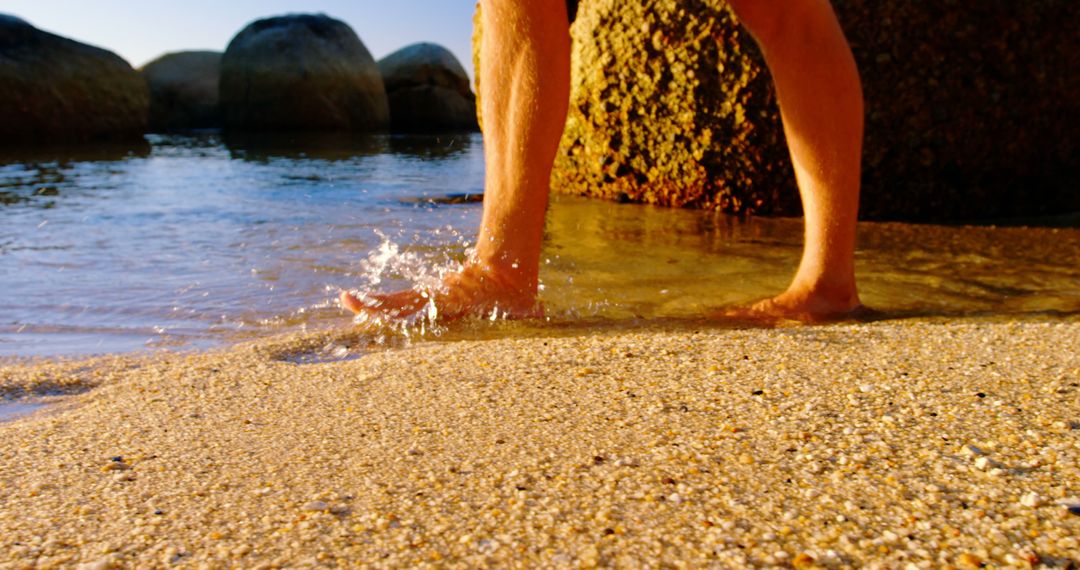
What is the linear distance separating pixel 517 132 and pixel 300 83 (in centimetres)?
1283

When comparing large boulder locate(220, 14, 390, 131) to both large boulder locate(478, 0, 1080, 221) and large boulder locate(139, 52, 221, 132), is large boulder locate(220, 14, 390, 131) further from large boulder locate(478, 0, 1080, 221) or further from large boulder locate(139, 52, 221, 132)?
large boulder locate(478, 0, 1080, 221)

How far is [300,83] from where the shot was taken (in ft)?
46.4

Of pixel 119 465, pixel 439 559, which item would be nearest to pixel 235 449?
Result: pixel 119 465

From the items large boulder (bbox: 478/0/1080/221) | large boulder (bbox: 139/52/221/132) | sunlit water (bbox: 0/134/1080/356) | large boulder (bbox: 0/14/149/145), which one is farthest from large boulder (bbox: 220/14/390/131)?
large boulder (bbox: 478/0/1080/221)

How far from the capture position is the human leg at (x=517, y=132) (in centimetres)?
207

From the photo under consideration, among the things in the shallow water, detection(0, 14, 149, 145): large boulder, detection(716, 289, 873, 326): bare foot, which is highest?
detection(0, 14, 149, 145): large boulder

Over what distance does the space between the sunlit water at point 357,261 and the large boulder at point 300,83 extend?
30.0 feet

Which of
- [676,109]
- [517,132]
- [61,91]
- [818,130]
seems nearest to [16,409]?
[517,132]

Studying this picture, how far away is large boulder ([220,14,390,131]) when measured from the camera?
1415 cm

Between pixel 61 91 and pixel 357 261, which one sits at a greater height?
pixel 61 91

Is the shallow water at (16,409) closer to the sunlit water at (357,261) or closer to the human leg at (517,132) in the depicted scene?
the sunlit water at (357,261)

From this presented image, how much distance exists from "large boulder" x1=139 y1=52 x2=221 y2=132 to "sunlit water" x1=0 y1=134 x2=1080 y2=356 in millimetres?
11111

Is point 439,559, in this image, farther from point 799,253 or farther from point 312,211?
point 312,211

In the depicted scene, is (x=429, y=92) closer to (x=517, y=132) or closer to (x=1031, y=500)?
(x=517, y=132)
